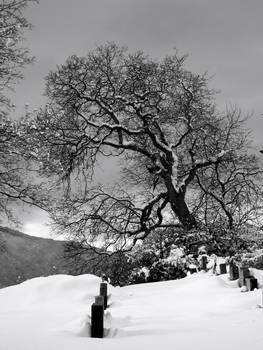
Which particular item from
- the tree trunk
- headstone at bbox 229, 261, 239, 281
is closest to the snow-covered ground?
headstone at bbox 229, 261, 239, 281

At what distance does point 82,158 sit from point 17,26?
7737 millimetres

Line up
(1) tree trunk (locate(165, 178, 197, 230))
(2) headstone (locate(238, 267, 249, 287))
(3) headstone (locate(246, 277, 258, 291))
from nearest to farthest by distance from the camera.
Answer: (3) headstone (locate(246, 277, 258, 291)) → (2) headstone (locate(238, 267, 249, 287)) → (1) tree trunk (locate(165, 178, 197, 230))

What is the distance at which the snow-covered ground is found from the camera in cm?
417

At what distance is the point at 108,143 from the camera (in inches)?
693

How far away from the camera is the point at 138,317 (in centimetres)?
609

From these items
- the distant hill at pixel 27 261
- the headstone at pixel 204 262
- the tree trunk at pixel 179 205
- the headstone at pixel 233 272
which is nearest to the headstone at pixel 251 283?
the headstone at pixel 233 272

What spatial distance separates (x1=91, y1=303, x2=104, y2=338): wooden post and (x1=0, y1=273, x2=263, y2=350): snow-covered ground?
0.35ft

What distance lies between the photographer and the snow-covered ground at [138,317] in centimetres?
417

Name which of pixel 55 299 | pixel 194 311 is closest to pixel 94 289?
pixel 55 299

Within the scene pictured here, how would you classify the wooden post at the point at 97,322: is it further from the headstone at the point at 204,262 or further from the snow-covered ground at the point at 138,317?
the headstone at the point at 204,262

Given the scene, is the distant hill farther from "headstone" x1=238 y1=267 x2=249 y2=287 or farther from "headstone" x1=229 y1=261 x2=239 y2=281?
"headstone" x1=238 y1=267 x2=249 y2=287

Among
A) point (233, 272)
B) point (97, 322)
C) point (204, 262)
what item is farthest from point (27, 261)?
point (97, 322)

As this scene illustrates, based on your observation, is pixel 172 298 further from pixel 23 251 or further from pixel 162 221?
pixel 23 251

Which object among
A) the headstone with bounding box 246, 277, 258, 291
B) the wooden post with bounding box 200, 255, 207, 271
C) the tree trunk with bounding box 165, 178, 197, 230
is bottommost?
the headstone with bounding box 246, 277, 258, 291
